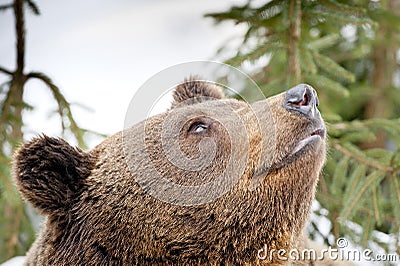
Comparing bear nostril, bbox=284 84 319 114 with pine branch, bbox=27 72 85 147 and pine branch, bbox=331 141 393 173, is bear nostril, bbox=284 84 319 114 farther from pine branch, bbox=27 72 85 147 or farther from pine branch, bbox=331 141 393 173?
pine branch, bbox=27 72 85 147

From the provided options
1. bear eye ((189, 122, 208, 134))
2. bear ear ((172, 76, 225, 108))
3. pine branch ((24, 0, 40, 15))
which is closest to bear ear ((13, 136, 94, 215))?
bear eye ((189, 122, 208, 134))

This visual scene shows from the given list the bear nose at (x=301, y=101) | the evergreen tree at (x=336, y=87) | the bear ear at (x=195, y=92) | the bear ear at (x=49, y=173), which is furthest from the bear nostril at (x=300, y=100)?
the evergreen tree at (x=336, y=87)

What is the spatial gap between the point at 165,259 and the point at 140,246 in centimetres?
12

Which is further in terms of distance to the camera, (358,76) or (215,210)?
(358,76)

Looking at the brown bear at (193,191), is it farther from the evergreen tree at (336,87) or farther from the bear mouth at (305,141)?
the evergreen tree at (336,87)

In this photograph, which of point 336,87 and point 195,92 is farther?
point 336,87

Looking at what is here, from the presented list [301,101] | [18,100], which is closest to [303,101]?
[301,101]

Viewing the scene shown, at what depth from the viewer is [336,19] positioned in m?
3.28

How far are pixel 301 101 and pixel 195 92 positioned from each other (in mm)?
884

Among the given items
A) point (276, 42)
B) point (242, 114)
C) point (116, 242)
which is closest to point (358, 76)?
point (276, 42)

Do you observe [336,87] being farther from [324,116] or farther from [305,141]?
[305,141]

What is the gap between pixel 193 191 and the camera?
7.80 ft

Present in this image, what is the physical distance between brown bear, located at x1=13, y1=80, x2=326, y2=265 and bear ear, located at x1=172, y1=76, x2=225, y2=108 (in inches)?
19.2

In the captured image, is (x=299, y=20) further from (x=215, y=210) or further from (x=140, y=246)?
(x=140, y=246)
